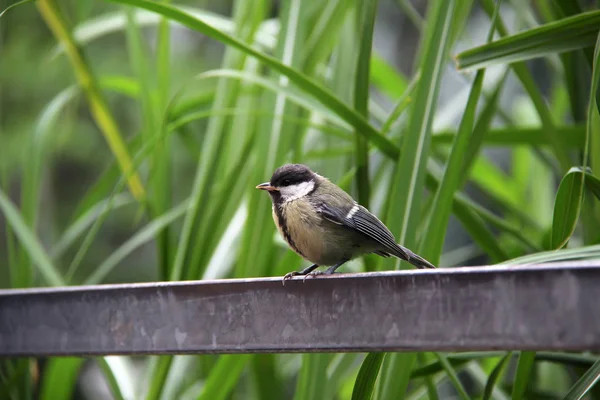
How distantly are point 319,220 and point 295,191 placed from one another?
8 centimetres

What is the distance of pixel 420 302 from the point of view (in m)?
0.58

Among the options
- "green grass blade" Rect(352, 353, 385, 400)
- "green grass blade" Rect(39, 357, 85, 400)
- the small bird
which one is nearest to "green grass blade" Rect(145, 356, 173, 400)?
"green grass blade" Rect(39, 357, 85, 400)

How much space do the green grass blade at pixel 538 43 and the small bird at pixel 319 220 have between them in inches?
10.5

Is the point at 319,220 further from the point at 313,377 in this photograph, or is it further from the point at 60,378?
the point at 60,378

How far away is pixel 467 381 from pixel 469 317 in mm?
1398

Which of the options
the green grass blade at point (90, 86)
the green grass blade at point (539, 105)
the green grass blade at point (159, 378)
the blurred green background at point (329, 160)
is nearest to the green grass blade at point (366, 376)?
the blurred green background at point (329, 160)

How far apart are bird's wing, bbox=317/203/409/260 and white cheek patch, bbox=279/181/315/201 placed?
45mm

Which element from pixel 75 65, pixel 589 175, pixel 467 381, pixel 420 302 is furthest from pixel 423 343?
pixel 467 381

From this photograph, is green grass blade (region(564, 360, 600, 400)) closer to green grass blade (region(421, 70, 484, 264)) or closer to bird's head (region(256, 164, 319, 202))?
green grass blade (region(421, 70, 484, 264))

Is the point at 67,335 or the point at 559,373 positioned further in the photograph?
the point at 559,373

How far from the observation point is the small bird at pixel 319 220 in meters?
1.03

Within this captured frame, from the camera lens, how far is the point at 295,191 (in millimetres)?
1105

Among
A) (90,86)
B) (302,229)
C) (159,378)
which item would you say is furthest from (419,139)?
(90,86)

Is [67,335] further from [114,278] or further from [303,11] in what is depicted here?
[114,278]
